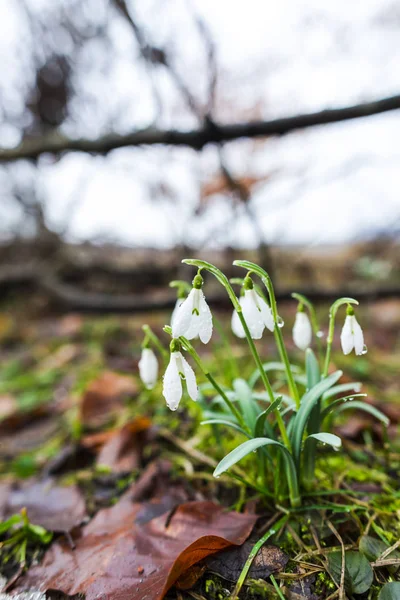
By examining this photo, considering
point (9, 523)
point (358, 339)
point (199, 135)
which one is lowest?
point (9, 523)

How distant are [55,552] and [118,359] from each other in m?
1.83

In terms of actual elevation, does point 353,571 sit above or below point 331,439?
below

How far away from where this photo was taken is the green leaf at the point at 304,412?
1.06 m

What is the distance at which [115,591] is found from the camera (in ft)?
2.94

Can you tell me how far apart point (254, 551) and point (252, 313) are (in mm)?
594

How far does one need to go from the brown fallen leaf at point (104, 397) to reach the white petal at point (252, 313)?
124 centimetres

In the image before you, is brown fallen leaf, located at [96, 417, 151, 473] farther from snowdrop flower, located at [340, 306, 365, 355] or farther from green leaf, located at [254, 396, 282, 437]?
snowdrop flower, located at [340, 306, 365, 355]

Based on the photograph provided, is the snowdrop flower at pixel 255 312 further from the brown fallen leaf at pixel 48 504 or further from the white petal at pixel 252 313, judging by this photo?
the brown fallen leaf at pixel 48 504

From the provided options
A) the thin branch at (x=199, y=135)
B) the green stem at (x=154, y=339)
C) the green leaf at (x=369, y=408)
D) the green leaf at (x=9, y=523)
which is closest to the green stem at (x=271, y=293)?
the green leaf at (x=369, y=408)

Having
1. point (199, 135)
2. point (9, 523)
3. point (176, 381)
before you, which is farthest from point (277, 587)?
point (199, 135)

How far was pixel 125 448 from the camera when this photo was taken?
1594 mm

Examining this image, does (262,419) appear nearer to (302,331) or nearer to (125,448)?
(302,331)

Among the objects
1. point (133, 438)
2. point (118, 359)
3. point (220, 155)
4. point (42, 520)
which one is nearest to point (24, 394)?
point (118, 359)

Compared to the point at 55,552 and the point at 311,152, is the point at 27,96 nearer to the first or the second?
the point at 311,152
